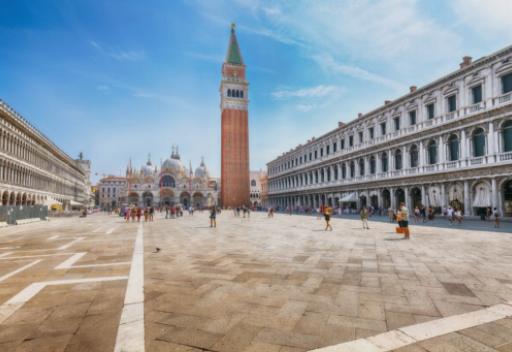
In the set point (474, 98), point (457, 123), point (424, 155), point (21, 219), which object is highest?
point (474, 98)

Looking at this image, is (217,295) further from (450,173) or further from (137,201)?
(137,201)

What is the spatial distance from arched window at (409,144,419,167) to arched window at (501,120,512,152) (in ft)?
23.0

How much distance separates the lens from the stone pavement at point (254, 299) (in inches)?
124

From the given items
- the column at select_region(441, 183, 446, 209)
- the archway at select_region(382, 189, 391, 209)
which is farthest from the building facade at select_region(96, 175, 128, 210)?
the column at select_region(441, 183, 446, 209)

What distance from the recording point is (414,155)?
2667 centimetres

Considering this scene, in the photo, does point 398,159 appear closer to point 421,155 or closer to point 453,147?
point 421,155

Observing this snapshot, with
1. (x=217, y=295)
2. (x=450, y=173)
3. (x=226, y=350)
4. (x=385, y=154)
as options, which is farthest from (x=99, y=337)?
(x=385, y=154)

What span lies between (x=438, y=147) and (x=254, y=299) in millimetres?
24879

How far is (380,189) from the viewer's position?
3072 centimetres

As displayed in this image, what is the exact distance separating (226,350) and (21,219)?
95.6 feet

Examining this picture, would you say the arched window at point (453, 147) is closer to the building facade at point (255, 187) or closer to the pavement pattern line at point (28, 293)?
the pavement pattern line at point (28, 293)

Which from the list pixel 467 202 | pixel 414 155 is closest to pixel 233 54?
pixel 414 155

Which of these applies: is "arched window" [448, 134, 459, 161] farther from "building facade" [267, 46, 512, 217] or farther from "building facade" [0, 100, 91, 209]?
"building facade" [0, 100, 91, 209]

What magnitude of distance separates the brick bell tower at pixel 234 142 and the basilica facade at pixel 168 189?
566 inches
